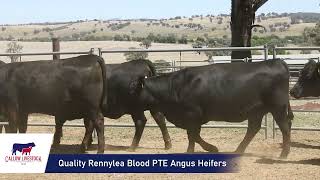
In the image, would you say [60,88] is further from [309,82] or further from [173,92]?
[309,82]

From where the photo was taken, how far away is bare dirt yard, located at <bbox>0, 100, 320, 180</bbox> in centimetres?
695

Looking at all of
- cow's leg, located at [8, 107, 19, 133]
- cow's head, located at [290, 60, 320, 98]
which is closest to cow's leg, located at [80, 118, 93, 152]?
cow's leg, located at [8, 107, 19, 133]

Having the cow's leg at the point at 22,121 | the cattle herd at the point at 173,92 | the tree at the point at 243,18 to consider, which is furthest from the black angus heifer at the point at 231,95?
the tree at the point at 243,18

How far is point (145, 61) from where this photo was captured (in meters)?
9.38

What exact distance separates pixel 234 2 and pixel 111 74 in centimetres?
745

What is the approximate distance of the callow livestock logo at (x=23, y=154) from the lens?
6.27 meters

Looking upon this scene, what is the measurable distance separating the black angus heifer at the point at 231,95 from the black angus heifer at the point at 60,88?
1.18m

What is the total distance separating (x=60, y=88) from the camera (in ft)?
27.4

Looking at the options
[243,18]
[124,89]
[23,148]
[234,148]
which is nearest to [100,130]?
[124,89]

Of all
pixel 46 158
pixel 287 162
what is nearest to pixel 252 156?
pixel 287 162

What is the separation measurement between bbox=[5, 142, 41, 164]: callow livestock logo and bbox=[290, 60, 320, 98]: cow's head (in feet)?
15.0

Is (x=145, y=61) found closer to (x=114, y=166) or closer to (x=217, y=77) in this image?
(x=217, y=77)

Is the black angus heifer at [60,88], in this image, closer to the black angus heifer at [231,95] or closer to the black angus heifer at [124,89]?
the black angus heifer at [124,89]

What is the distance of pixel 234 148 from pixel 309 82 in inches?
69.4
